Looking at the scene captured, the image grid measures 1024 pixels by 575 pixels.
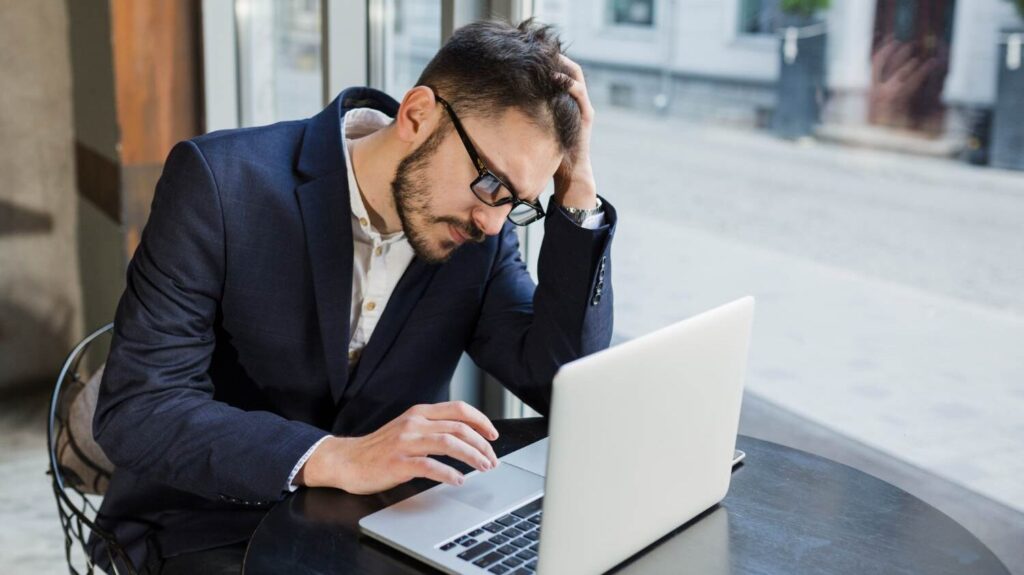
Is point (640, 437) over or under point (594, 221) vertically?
under

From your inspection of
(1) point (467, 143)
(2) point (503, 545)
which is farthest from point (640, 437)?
(1) point (467, 143)

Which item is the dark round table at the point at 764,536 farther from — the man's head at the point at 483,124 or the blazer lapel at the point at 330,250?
the man's head at the point at 483,124

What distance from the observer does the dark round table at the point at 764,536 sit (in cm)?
124

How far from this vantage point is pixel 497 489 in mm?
1410

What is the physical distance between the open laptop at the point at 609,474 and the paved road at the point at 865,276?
22.9 inches

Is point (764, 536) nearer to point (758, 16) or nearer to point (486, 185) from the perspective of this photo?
point (486, 185)

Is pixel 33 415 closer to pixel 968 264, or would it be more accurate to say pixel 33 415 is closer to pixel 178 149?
pixel 178 149

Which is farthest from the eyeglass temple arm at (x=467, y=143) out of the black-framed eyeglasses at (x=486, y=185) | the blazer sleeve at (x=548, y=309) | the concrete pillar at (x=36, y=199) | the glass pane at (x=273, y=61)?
the concrete pillar at (x=36, y=199)

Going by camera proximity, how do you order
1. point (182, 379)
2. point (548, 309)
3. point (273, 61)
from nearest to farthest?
point (182, 379)
point (548, 309)
point (273, 61)

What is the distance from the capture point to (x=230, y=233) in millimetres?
1635

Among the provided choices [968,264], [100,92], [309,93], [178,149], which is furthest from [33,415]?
[968,264]

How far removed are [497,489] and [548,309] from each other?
0.43 m

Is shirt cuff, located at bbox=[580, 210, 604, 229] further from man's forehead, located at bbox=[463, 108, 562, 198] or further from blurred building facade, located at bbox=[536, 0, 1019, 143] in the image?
blurred building facade, located at bbox=[536, 0, 1019, 143]

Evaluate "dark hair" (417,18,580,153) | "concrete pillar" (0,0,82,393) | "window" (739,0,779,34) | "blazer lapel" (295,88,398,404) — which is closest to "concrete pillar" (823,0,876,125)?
"window" (739,0,779,34)
